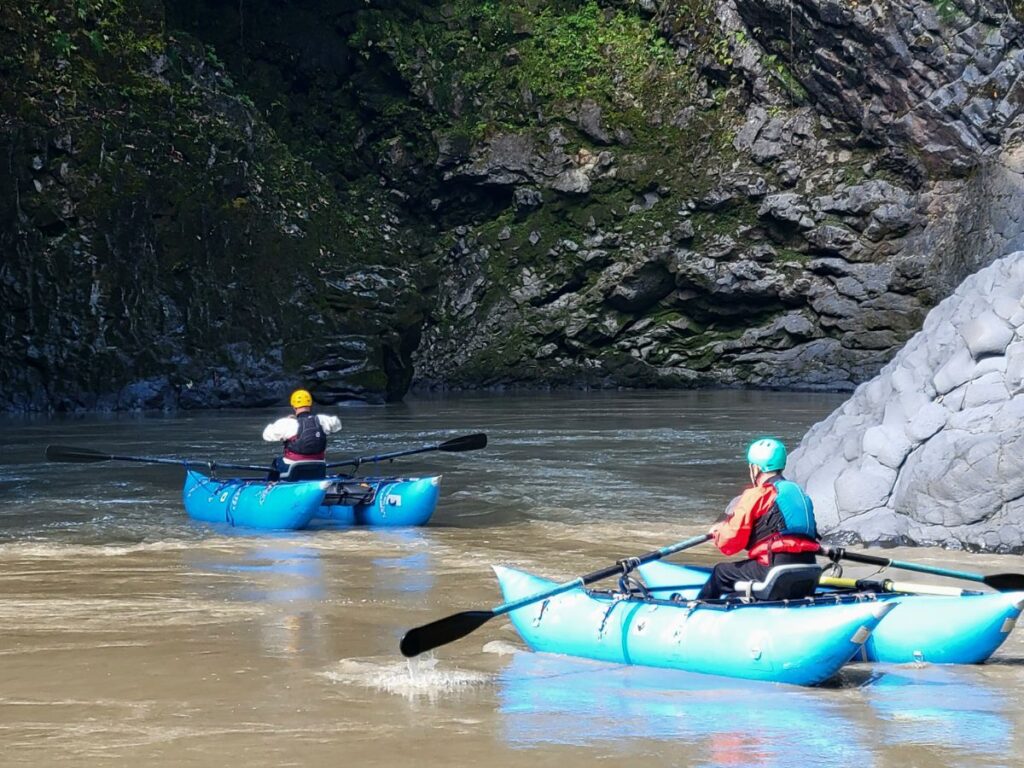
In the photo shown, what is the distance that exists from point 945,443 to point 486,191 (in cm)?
3027

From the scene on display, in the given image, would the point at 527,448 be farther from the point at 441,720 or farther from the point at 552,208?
the point at 552,208

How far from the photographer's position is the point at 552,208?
39.8 meters

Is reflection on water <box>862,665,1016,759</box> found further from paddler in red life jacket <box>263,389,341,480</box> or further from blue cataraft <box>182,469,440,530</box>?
paddler in red life jacket <box>263,389,341,480</box>

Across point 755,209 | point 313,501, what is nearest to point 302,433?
point 313,501

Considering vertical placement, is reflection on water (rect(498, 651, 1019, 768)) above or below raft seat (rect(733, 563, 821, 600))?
below

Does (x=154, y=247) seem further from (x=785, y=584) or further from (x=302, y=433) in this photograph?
(x=785, y=584)

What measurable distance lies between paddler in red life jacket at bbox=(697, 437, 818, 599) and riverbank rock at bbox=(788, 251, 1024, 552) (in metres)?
4.42

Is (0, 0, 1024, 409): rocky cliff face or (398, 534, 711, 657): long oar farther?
(0, 0, 1024, 409): rocky cliff face

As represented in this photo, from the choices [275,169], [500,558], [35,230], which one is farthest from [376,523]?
[275,169]

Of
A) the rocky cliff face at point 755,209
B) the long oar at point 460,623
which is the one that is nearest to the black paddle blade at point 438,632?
the long oar at point 460,623

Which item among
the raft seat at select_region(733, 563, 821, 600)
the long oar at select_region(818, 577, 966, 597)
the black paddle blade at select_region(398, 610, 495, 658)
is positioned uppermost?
the raft seat at select_region(733, 563, 821, 600)

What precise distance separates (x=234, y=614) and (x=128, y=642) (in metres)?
1.08

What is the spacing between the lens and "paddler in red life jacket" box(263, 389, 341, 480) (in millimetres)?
13797

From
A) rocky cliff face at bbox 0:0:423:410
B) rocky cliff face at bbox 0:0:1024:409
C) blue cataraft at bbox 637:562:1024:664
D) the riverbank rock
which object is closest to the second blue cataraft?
the riverbank rock
